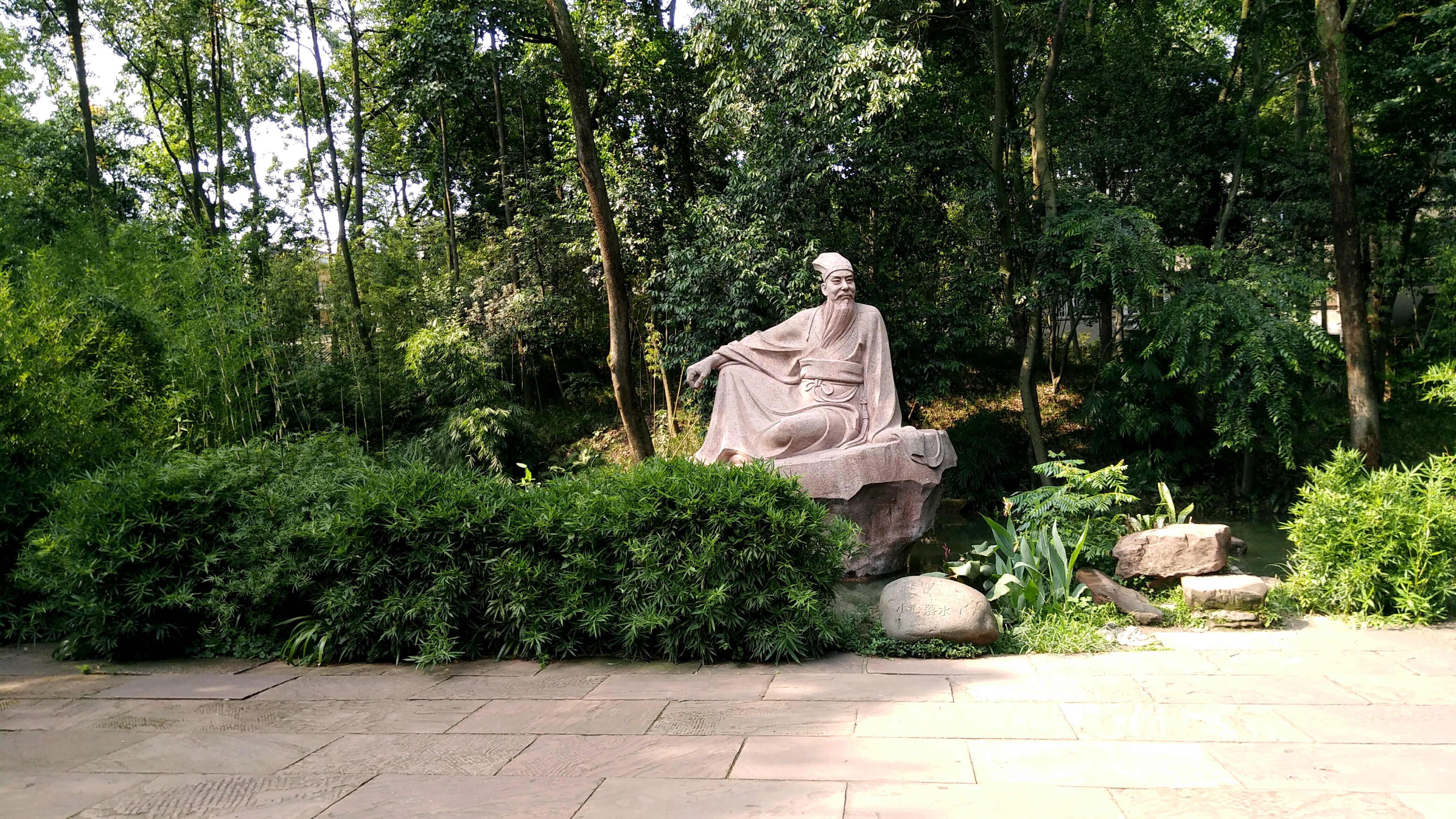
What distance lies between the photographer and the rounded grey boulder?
439 cm

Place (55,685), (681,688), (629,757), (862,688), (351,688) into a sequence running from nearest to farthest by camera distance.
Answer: (629,757) → (862,688) → (681,688) → (351,688) → (55,685)

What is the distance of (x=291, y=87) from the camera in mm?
16625

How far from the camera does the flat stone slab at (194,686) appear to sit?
401 centimetres

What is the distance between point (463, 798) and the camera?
8.80 ft

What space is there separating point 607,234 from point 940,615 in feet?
16.5

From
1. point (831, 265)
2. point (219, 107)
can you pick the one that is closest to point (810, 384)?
point (831, 265)

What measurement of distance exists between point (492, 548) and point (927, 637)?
2.22m

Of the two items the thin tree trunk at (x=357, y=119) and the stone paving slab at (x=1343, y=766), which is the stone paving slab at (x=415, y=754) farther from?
the thin tree trunk at (x=357, y=119)

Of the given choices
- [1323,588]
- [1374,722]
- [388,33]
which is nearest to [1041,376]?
[1323,588]

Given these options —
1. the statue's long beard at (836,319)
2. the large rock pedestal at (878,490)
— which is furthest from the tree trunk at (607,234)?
the large rock pedestal at (878,490)

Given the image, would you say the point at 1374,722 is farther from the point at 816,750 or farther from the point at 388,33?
the point at 388,33

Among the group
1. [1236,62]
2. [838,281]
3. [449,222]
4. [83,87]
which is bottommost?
[838,281]

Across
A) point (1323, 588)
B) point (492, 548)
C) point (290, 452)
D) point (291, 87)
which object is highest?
point (291, 87)

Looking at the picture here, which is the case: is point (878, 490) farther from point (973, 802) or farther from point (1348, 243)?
point (1348, 243)
